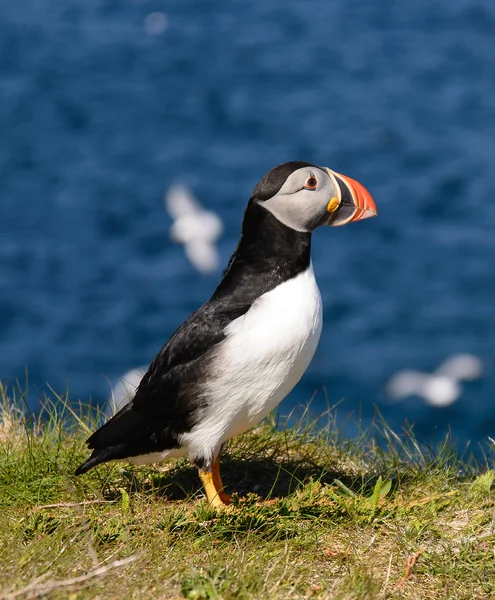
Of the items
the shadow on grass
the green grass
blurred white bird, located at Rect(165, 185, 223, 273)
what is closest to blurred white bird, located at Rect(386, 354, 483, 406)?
blurred white bird, located at Rect(165, 185, 223, 273)

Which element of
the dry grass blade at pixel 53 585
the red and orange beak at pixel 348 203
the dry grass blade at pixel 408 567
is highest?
the red and orange beak at pixel 348 203

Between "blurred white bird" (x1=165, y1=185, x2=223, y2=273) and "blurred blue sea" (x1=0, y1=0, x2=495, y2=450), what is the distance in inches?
6.4

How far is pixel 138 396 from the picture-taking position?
4199 mm

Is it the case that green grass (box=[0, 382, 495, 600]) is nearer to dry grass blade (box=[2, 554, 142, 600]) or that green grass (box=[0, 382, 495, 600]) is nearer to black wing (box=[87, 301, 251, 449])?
dry grass blade (box=[2, 554, 142, 600])

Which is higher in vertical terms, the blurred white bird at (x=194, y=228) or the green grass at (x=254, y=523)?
the green grass at (x=254, y=523)

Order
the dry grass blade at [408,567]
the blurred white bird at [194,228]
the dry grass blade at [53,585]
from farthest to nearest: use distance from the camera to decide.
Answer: the blurred white bird at [194,228] → the dry grass blade at [408,567] → the dry grass blade at [53,585]

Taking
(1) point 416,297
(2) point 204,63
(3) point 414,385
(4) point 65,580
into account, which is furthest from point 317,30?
(4) point 65,580

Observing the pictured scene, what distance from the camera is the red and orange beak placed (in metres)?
4.07

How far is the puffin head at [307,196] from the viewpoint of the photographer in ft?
13.1

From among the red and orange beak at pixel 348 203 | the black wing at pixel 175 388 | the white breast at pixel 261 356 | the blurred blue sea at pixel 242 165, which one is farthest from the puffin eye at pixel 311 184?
the blurred blue sea at pixel 242 165

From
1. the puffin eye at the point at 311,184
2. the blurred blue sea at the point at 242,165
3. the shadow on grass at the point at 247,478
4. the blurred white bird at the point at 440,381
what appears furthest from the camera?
the blurred blue sea at the point at 242,165

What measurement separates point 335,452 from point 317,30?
11.7 meters

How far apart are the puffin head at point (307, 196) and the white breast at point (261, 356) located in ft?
0.81

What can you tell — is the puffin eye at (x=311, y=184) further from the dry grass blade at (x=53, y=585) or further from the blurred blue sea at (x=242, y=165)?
the blurred blue sea at (x=242, y=165)
